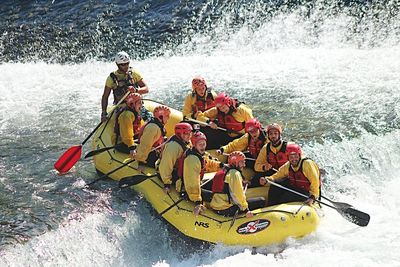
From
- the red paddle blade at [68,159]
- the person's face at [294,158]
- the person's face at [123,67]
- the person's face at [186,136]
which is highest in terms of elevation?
the person's face at [123,67]

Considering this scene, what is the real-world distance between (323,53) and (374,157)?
596 centimetres

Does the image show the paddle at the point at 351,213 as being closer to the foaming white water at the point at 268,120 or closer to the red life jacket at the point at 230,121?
the foaming white water at the point at 268,120

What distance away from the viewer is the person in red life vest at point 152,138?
1016 cm

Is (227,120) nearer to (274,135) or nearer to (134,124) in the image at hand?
(274,135)

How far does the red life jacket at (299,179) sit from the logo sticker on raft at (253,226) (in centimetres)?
93

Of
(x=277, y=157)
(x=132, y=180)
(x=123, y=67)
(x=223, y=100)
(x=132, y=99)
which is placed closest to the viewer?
(x=277, y=157)

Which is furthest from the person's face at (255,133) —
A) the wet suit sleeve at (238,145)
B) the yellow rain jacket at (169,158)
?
the yellow rain jacket at (169,158)

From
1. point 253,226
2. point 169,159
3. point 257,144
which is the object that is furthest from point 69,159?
point 253,226

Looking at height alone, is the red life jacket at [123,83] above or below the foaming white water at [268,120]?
above

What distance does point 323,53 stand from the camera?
16969mm

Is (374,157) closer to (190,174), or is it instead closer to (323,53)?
(190,174)

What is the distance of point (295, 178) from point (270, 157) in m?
0.60

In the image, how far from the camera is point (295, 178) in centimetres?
945

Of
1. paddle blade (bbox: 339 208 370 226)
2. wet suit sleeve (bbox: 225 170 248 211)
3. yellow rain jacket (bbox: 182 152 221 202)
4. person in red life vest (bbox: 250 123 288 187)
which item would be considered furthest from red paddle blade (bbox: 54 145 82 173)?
paddle blade (bbox: 339 208 370 226)
